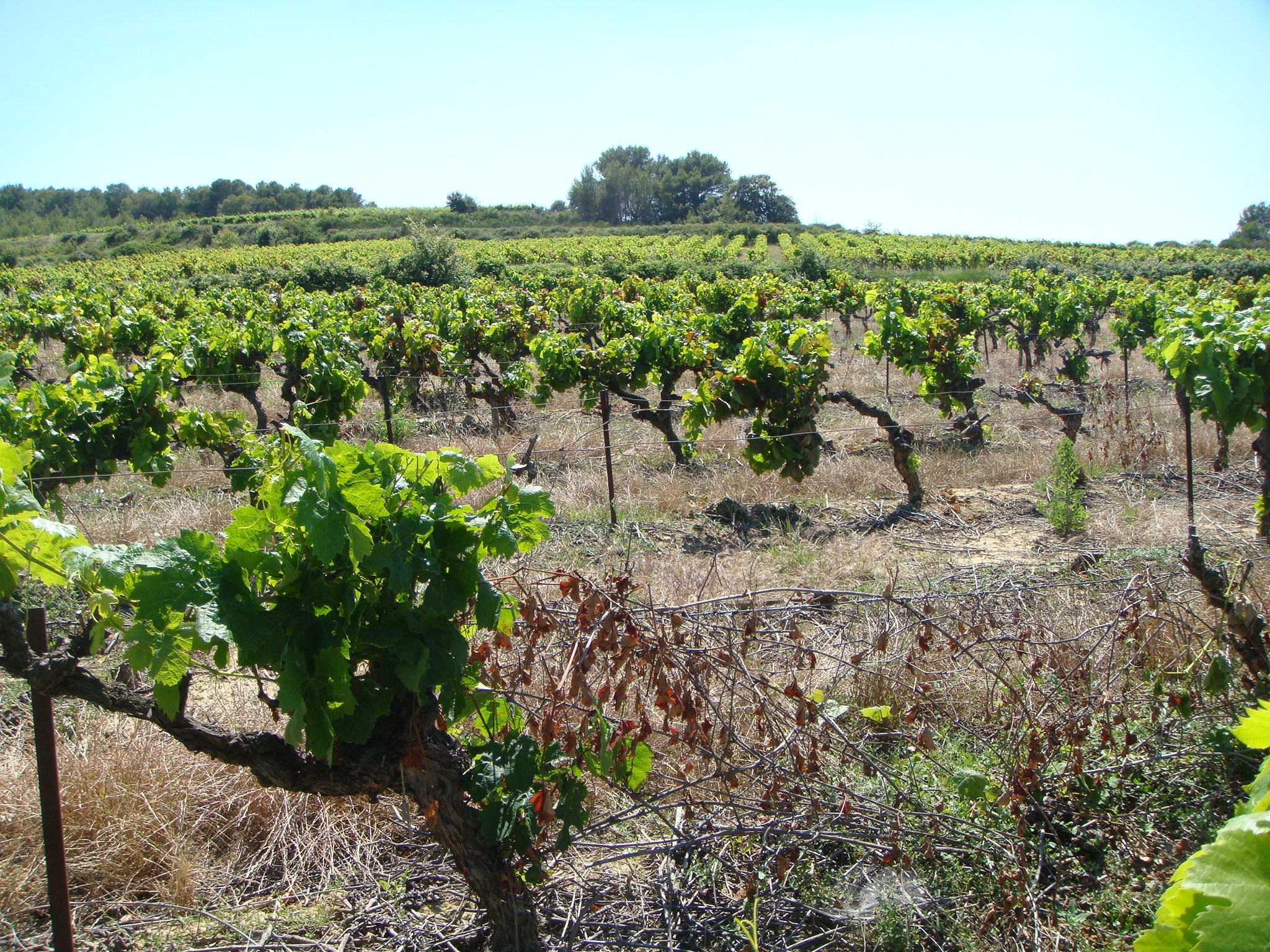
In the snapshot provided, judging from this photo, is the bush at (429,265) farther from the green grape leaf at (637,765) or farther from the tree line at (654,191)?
the tree line at (654,191)

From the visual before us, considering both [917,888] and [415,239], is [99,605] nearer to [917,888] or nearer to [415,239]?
[917,888]

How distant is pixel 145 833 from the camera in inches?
123

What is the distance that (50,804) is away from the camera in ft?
7.38

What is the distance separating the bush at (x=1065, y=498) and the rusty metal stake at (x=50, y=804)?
6.86 m

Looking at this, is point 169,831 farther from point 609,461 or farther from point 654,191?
point 654,191

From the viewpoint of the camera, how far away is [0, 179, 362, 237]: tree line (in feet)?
239

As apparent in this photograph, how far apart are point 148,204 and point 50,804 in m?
92.9

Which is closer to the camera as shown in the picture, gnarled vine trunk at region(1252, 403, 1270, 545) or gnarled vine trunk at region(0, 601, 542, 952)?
gnarled vine trunk at region(0, 601, 542, 952)

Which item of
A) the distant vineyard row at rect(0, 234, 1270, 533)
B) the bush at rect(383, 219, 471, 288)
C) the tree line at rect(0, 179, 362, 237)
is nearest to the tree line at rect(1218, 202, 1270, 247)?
the distant vineyard row at rect(0, 234, 1270, 533)

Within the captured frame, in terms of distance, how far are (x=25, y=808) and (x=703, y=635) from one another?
2.71 metres

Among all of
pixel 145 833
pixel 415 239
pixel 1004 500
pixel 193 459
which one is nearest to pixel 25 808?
pixel 145 833

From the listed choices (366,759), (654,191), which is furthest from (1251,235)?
(366,759)

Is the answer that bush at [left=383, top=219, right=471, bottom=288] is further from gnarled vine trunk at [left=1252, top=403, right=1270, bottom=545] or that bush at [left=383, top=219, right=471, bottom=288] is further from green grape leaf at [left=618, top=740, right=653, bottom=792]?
green grape leaf at [left=618, top=740, right=653, bottom=792]

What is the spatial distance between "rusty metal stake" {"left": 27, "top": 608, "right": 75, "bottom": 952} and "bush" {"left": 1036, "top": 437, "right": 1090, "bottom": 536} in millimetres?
6862
